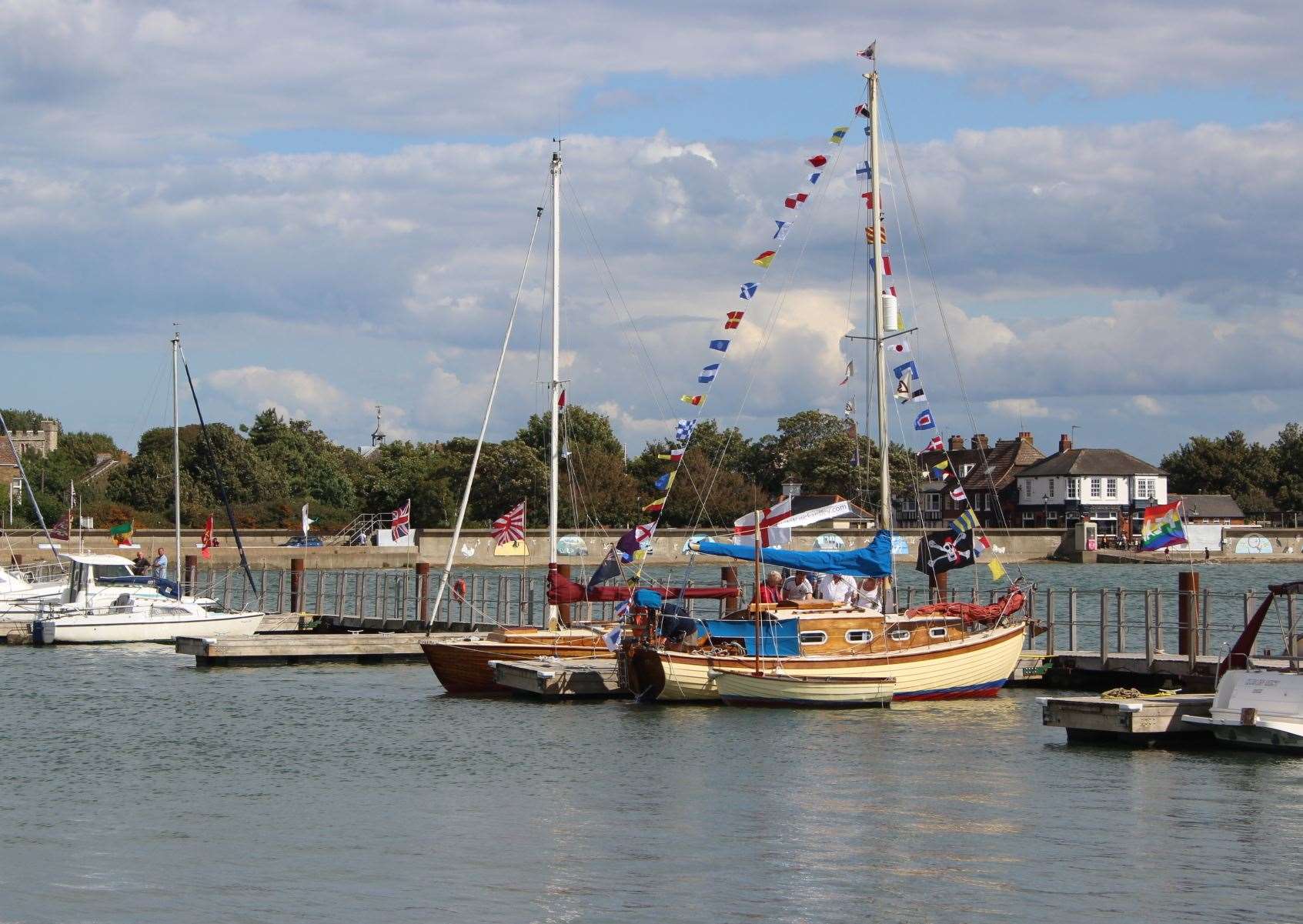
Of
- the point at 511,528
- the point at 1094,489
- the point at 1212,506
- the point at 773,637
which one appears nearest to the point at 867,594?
the point at 773,637

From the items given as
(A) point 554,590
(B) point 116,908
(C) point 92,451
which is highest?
(C) point 92,451

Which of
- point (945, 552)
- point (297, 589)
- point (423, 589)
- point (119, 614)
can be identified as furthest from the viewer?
point (297, 589)

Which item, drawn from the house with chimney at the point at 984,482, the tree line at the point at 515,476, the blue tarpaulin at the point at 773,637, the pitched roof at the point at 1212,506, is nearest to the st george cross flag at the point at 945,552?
the blue tarpaulin at the point at 773,637

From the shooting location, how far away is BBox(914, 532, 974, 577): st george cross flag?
123 ft

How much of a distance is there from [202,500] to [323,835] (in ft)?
369

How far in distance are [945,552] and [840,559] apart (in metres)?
3.21

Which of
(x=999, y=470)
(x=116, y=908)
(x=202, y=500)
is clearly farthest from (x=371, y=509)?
(x=116, y=908)

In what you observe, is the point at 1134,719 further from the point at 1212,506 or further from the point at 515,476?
the point at 1212,506

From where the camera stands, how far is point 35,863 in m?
20.9

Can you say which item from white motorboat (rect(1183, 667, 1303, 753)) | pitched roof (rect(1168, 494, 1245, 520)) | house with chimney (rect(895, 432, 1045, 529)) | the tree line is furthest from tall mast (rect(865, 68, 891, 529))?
pitched roof (rect(1168, 494, 1245, 520))

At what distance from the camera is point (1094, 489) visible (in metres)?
146

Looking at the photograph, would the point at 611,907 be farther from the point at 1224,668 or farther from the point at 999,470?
the point at 999,470

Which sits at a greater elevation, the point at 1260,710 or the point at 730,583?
the point at 730,583

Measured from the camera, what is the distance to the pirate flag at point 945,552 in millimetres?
37469
